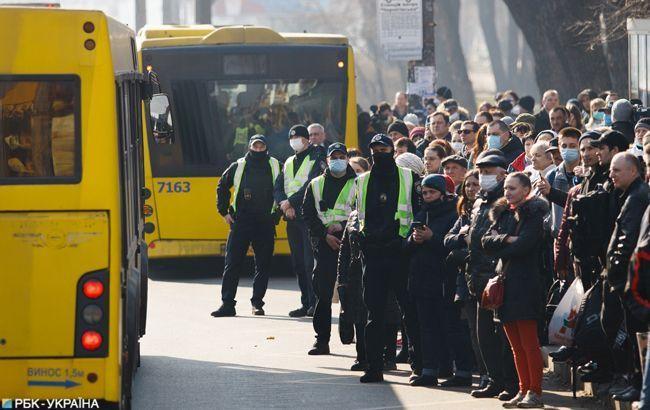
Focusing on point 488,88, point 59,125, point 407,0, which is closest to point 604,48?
point 407,0

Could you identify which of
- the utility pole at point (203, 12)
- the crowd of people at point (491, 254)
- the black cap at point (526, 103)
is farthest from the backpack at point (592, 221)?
the utility pole at point (203, 12)

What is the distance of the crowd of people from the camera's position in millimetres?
9898

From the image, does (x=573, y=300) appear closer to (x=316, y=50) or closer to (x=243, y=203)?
(x=243, y=203)

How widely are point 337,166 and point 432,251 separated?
2.21m

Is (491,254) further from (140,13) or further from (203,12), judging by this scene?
(140,13)

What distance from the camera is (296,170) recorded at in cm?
1639

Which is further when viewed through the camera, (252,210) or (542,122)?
(542,122)

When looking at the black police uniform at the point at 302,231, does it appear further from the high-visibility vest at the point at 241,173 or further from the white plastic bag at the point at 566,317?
the white plastic bag at the point at 566,317

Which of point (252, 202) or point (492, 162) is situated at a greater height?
point (492, 162)

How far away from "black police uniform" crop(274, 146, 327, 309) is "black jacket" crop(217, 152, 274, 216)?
0.97ft

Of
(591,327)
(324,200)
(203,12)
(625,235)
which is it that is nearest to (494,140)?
(324,200)

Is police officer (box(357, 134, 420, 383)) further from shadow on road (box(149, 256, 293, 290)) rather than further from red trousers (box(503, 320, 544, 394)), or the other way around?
shadow on road (box(149, 256, 293, 290))

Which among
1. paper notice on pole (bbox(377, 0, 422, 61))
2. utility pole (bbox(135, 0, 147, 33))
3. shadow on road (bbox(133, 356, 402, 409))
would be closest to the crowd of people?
shadow on road (bbox(133, 356, 402, 409))

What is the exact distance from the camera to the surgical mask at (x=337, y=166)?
45.5 ft
